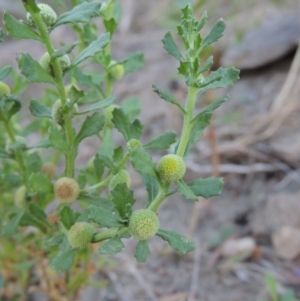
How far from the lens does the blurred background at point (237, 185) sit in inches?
64.4

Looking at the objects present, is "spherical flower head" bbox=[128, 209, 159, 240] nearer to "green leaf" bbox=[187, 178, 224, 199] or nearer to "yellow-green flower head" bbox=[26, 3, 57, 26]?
"green leaf" bbox=[187, 178, 224, 199]

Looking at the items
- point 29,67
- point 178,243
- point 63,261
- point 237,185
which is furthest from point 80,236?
point 237,185

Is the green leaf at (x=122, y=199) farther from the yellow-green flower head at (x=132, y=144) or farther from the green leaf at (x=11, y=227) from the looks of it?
the green leaf at (x=11, y=227)

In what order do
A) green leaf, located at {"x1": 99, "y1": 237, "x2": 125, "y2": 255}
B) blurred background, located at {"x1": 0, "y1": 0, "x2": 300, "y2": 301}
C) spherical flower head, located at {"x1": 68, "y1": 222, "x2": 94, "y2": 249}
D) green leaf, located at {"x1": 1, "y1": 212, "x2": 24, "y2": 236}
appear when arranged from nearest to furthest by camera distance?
1. green leaf, located at {"x1": 99, "y1": 237, "x2": 125, "y2": 255}
2. spherical flower head, located at {"x1": 68, "y1": 222, "x2": 94, "y2": 249}
3. green leaf, located at {"x1": 1, "y1": 212, "x2": 24, "y2": 236}
4. blurred background, located at {"x1": 0, "y1": 0, "x2": 300, "y2": 301}

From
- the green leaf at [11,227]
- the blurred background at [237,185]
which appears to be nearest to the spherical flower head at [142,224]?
the green leaf at [11,227]

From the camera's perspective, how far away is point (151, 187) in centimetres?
80

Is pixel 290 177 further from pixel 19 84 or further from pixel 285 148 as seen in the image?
pixel 19 84

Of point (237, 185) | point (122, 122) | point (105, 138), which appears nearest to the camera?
point (122, 122)

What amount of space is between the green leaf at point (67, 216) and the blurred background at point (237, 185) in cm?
40

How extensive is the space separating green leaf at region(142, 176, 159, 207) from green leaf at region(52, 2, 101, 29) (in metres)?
0.26

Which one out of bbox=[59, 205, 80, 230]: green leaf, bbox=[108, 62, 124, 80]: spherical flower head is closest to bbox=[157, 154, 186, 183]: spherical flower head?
bbox=[59, 205, 80, 230]: green leaf

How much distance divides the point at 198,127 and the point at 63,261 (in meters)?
0.30

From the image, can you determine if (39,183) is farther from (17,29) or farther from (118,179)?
(17,29)

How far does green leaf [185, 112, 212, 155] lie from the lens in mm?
785
